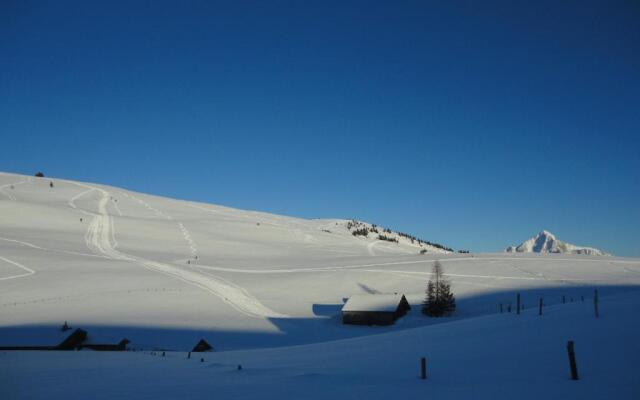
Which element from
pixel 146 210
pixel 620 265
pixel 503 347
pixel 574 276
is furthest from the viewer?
pixel 146 210

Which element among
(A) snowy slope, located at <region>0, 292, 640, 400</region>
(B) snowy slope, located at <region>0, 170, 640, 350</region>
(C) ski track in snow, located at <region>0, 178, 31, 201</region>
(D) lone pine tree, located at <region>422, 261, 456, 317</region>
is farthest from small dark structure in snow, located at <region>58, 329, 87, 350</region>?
(C) ski track in snow, located at <region>0, 178, 31, 201</region>

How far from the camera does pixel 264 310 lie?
50.8 meters

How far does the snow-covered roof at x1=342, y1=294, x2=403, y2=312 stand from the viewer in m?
49.8

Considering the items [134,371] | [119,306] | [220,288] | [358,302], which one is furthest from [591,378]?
[220,288]

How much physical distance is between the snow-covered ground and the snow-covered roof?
2.20 meters

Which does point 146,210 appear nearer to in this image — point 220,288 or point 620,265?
point 220,288

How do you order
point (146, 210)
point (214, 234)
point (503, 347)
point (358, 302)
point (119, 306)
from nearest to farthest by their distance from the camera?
point (503, 347)
point (119, 306)
point (358, 302)
point (214, 234)
point (146, 210)

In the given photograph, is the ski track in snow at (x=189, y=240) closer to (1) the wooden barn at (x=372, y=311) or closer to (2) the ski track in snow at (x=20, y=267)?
(2) the ski track in snow at (x=20, y=267)

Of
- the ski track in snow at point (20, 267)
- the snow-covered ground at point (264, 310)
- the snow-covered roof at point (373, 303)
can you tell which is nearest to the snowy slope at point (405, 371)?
the snow-covered ground at point (264, 310)

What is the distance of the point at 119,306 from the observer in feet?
157

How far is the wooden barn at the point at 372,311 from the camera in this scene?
4891cm

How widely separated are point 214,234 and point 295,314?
185 feet

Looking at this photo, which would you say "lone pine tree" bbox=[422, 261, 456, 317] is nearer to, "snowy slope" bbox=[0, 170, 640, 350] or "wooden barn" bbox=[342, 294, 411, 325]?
"snowy slope" bbox=[0, 170, 640, 350]

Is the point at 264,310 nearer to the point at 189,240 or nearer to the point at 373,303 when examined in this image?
the point at 373,303
